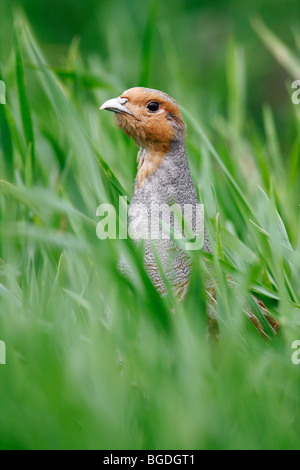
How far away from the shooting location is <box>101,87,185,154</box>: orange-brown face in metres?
0.77

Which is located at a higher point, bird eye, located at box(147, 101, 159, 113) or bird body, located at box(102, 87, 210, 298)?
bird eye, located at box(147, 101, 159, 113)

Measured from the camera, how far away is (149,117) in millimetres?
774

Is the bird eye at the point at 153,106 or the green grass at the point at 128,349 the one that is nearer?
the green grass at the point at 128,349

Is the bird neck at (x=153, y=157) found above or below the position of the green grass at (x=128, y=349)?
above

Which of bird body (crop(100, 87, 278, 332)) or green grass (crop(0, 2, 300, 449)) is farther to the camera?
bird body (crop(100, 87, 278, 332))

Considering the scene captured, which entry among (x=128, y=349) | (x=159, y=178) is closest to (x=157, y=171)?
(x=159, y=178)

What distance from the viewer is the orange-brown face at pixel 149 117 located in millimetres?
774

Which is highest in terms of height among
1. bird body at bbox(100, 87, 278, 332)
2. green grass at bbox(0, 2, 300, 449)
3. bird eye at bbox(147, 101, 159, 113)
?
bird eye at bbox(147, 101, 159, 113)

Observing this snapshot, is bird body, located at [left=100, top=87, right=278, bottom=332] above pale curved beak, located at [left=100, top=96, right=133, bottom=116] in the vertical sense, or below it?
below

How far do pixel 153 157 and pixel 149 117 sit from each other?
49 mm

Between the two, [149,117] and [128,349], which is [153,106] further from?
[128,349]

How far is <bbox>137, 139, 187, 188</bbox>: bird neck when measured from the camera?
0.78 m
